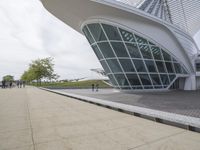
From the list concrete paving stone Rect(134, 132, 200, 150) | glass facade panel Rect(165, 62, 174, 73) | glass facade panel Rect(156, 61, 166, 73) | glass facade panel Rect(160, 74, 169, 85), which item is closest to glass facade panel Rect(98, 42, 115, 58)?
glass facade panel Rect(156, 61, 166, 73)

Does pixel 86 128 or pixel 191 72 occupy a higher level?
pixel 191 72

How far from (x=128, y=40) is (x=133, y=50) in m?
Answer: 1.54

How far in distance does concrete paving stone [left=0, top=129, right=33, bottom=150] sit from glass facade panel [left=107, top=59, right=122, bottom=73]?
1844 centimetres

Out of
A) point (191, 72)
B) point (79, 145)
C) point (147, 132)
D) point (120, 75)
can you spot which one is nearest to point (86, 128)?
point (79, 145)

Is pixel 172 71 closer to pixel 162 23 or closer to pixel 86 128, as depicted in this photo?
pixel 162 23

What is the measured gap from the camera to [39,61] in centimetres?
5009

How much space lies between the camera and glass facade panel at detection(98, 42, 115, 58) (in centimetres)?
2228

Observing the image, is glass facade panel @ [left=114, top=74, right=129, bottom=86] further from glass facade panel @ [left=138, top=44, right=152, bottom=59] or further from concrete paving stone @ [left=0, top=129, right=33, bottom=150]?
concrete paving stone @ [left=0, top=129, right=33, bottom=150]

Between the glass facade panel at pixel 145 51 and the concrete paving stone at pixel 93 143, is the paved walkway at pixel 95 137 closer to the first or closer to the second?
the concrete paving stone at pixel 93 143

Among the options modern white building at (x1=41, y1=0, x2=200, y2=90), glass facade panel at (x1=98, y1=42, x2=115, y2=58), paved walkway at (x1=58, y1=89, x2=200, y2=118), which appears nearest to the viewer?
paved walkway at (x1=58, y1=89, x2=200, y2=118)

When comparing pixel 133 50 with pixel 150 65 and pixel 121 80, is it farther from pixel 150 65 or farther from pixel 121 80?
pixel 121 80

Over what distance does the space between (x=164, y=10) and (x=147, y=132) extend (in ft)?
117

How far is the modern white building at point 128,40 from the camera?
21094mm

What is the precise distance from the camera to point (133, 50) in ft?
72.7
